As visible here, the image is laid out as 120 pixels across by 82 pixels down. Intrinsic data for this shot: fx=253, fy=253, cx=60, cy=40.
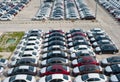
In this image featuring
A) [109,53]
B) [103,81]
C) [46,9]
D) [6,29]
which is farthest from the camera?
[46,9]

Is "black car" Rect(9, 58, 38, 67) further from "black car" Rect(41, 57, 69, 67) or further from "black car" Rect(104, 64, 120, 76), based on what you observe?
"black car" Rect(104, 64, 120, 76)

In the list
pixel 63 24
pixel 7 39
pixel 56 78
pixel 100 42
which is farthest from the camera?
pixel 63 24

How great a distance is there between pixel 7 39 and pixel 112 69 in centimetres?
2370

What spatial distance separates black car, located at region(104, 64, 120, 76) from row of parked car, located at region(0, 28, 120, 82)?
0.57 m

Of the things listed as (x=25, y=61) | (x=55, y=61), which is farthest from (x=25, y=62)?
(x=55, y=61)

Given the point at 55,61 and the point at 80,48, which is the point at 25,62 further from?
the point at 80,48

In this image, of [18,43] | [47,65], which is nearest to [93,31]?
[18,43]

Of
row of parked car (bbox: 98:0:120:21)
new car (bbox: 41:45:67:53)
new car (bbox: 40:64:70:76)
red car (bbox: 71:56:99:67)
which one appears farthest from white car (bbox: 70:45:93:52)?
row of parked car (bbox: 98:0:120:21)

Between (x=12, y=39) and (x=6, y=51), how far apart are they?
681 centimetres

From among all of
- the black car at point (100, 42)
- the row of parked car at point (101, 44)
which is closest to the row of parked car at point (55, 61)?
the black car at point (100, 42)

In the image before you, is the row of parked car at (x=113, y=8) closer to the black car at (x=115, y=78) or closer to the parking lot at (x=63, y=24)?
Result: the parking lot at (x=63, y=24)

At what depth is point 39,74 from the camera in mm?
32875

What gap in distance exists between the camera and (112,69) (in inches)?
1259

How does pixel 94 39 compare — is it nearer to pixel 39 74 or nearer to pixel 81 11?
pixel 39 74
